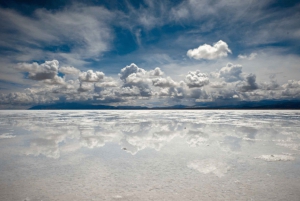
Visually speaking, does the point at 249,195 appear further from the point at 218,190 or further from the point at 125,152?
the point at 125,152

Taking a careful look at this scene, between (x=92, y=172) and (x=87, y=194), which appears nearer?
(x=87, y=194)

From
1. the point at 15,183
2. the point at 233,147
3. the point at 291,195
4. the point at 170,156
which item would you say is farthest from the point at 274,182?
the point at 15,183

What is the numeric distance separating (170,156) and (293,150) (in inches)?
321

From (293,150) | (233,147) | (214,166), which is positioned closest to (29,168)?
(214,166)

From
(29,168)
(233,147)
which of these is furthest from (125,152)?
(233,147)

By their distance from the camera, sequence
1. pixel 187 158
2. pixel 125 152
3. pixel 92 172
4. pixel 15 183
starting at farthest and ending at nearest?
pixel 125 152 → pixel 187 158 → pixel 92 172 → pixel 15 183

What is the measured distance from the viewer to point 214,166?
30.2 feet

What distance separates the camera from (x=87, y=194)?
6.20m

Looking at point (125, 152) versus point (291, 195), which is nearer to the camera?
point (291, 195)

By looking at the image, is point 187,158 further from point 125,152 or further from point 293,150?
point 293,150

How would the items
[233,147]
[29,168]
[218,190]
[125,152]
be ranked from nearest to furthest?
1. [218,190]
2. [29,168]
3. [125,152]
4. [233,147]

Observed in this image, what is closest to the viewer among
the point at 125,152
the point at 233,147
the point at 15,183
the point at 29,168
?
the point at 15,183

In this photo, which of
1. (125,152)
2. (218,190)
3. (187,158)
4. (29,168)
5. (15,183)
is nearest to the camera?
(218,190)

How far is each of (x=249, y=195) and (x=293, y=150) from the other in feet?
28.3
